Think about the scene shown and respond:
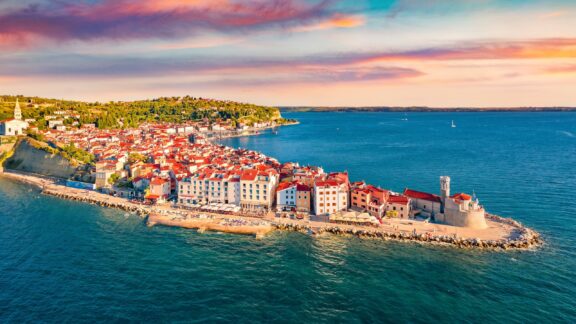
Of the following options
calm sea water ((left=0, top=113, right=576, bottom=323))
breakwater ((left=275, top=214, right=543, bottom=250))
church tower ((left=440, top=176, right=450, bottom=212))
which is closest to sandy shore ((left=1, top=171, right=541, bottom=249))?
breakwater ((left=275, top=214, right=543, bottom=250))

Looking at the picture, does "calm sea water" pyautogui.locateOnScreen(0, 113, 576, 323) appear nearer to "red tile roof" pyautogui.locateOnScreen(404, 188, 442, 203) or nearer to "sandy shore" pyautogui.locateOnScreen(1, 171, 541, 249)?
"sandy shore" pyautogui.locateOnScreen(1, 171, 541, 249)

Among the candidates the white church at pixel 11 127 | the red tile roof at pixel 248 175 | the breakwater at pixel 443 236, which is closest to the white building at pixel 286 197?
the red tile roof at pixel 248 175

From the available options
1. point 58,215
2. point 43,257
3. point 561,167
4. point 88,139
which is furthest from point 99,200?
point 561,167

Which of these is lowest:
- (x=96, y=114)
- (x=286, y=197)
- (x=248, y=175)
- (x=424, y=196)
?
(x=286, y=197)

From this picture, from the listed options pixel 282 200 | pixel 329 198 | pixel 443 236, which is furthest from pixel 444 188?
pixel 282 200

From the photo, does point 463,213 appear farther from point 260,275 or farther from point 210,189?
point 210,189

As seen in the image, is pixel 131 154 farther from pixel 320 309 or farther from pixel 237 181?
pixel 320 309

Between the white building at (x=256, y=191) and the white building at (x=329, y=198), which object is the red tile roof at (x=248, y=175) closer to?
the white building at (x=256, y=191)

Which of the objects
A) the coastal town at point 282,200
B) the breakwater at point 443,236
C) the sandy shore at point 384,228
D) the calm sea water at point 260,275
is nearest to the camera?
the calm sea water at point 260,275
